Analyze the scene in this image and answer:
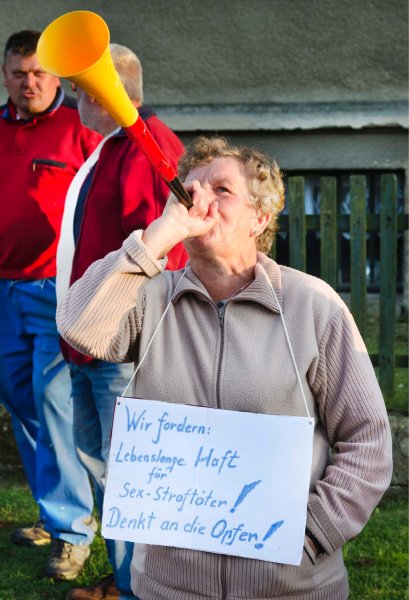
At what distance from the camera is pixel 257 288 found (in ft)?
8.75

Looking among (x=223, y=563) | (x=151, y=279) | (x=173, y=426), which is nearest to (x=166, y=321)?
(x=151, y=279)

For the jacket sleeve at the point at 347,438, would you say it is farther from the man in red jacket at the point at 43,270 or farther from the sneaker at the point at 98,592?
the man in red jacket at the point at 43,270

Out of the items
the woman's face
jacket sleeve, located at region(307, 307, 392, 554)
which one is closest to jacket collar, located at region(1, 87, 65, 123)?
the woman's face

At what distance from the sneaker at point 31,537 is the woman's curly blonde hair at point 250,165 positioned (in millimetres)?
2650

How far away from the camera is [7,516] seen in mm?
5316

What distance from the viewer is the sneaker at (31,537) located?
4.92m

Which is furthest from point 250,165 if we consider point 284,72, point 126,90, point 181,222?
point 284,72

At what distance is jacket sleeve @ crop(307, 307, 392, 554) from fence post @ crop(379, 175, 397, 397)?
3397mm

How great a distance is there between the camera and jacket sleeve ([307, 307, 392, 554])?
2525 mm

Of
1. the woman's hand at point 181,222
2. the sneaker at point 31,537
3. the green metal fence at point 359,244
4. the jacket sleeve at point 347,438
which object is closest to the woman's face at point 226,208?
the woman's hand at point 181,222

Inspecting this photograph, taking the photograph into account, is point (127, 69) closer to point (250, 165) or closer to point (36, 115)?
point (36, 115)

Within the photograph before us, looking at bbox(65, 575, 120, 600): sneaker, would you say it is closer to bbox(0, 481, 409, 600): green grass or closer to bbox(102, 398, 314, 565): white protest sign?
bbox(0, 481, 409, 600): green grass

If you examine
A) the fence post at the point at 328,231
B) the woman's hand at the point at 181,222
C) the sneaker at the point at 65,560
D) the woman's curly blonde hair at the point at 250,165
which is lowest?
the sneaker at the point at 65,560

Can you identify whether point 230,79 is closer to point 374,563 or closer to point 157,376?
point 374,563
